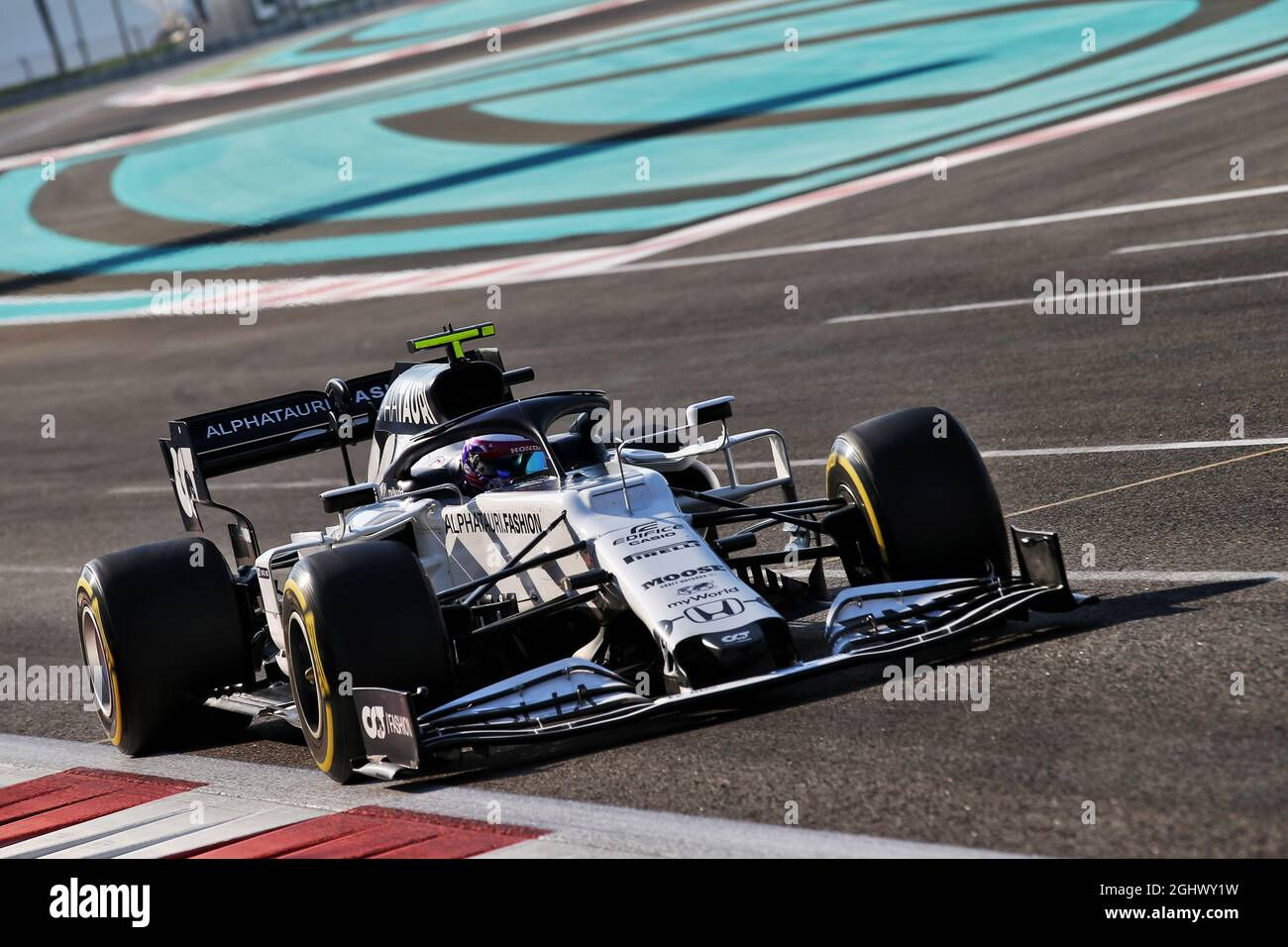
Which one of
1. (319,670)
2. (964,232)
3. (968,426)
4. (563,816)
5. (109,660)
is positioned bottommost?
(563,816)

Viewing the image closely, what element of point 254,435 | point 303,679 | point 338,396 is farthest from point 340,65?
point 303,679

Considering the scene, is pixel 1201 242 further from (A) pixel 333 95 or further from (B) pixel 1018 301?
(A) pixel 333 95

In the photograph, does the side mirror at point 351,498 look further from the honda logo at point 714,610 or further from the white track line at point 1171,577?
the white track line at point 1171,577

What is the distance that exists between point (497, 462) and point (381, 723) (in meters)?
1.71

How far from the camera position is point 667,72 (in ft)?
106

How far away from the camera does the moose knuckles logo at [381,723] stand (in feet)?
19.6

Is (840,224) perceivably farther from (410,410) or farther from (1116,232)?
(410,410)

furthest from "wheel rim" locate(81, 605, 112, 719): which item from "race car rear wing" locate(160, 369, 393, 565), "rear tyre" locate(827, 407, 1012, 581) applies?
"rear tyre" locate(827, 407, 1012, 581)

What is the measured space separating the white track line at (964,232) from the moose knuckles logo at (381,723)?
34.4ft

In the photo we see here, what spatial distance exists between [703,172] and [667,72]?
347 inches

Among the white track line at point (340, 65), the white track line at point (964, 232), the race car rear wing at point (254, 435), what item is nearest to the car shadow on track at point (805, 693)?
the race car rear wing at point (254, 435)

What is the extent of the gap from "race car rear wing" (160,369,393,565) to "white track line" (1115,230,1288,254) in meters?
8.20

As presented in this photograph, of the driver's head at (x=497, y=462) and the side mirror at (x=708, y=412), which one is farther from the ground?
the side mirror at (x=708, y=412)

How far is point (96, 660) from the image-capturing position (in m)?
8.05
